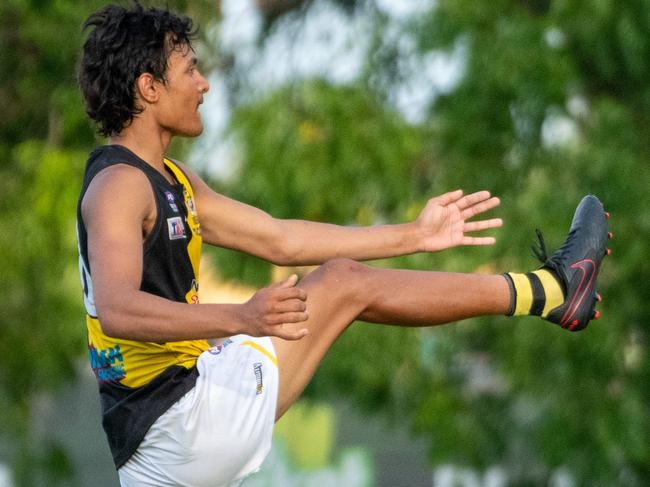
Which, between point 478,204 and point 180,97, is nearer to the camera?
point 180,97

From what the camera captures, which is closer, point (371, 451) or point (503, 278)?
point (503, 278)

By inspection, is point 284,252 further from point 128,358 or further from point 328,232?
point 128,358

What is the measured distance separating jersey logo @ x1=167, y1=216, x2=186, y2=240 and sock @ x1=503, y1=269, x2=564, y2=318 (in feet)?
3.29

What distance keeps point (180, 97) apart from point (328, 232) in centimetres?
75

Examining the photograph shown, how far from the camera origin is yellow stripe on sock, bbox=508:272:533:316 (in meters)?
4.02

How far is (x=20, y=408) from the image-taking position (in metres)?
9.64

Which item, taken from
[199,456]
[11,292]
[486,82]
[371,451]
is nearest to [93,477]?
[371,451]

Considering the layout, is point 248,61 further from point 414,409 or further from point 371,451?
point 371,451

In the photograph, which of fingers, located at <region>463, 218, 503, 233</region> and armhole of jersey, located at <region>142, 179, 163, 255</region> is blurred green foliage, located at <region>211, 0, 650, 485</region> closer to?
fingers, located at <region>463, 218, 503, 233</region>

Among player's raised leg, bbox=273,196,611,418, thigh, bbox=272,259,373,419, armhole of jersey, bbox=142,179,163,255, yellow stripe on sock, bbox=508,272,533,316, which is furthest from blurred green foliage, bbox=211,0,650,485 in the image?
armhole of jersey, bbox=142,179,163,255

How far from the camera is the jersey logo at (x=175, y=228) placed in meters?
3.80

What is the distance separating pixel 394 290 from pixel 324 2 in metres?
6.43

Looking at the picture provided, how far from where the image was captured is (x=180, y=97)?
12.9 feet


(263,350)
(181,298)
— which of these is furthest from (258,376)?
(181,298)
